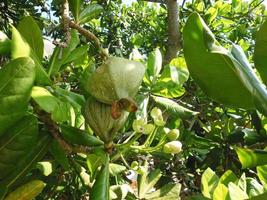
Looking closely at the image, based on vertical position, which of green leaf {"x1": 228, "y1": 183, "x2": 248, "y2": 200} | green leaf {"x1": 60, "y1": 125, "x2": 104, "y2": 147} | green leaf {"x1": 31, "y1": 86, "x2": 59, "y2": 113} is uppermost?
green leaf {"x1": 31, "y1": 86, "x2": 59, "y2": 113}

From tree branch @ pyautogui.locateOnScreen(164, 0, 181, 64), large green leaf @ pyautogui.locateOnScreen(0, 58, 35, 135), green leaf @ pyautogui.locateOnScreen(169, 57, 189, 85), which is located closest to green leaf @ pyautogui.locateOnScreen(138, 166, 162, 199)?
green leaf @ pyautogui.locateOnScreen(169, 57, 189, 85)

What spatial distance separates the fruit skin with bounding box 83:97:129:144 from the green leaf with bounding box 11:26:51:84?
5.1 inches

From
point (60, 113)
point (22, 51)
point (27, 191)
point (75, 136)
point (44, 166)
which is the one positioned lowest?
point (44, 166)

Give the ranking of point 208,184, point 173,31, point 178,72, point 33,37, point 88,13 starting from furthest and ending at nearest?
1. point 173,31
2. point 88,13
3. point 178,72
4. point 208,184
5. point 33,37

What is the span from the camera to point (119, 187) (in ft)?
4.59

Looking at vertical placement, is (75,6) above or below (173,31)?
above

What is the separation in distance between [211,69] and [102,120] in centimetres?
30

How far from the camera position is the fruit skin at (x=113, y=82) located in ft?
3.68

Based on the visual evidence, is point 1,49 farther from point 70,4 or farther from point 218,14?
point 218,14

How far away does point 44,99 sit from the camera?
1000mm

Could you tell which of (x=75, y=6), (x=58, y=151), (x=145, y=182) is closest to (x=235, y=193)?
(x=58, y=151)

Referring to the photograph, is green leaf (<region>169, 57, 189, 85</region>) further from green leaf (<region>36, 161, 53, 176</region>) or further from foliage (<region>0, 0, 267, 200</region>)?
green leaf (<region>36, 161, 53, 176</region>)

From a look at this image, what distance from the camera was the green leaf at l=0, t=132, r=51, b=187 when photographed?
44.3 inches

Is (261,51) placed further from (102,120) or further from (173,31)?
(173,31)
